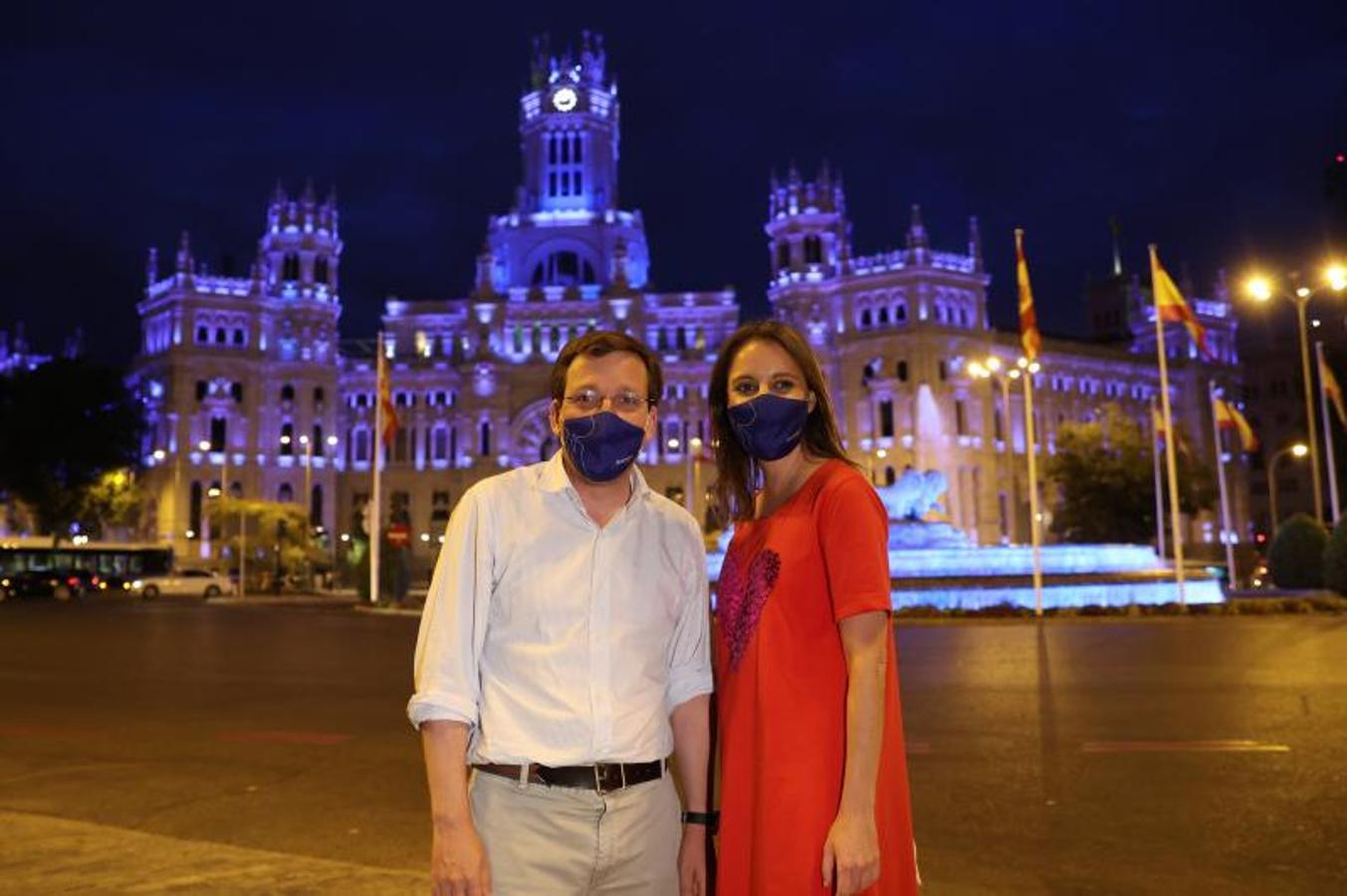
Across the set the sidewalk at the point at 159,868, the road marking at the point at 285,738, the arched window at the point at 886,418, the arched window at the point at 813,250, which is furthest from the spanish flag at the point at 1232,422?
the arched window at the point at 813,250

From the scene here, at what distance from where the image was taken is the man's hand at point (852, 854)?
2.98 metres

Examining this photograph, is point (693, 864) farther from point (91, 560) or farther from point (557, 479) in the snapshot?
point (91, 560)

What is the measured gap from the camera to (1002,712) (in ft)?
36.9

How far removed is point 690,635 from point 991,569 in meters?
30.6

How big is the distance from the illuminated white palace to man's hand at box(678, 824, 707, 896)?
233ft

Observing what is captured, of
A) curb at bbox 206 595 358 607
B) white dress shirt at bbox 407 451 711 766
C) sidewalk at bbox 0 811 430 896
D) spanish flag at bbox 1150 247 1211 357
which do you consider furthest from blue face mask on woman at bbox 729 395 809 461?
curb at bbox 206 595 358 607

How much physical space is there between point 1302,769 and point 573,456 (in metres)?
7.38

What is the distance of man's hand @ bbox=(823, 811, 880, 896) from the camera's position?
2.98m

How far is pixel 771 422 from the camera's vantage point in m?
3.68

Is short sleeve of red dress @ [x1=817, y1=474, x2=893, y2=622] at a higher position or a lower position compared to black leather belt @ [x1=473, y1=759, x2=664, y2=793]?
higher

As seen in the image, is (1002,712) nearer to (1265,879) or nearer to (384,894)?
(1265,879)

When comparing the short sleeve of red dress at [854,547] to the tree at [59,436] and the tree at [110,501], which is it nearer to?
the tree at [59,436]

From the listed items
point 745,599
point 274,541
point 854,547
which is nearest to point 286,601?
point 274,541

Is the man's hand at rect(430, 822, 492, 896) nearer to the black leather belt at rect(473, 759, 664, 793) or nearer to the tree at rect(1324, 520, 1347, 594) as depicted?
the black leather belt at rect(473, 759, 664, 793)
